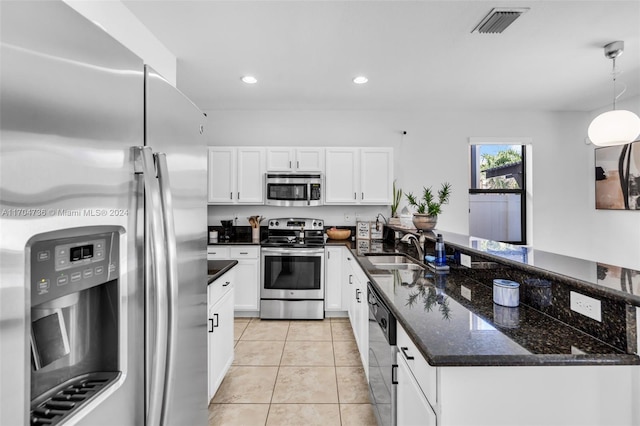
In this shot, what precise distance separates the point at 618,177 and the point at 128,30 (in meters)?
5.51

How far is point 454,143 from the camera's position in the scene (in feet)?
15.0

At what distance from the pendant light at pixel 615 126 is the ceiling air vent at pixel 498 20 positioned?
108cm

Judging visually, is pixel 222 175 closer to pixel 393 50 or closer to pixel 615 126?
pixel 393 50

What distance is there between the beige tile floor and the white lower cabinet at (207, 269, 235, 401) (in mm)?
211

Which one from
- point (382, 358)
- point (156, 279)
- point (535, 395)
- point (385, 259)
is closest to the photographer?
point (156, 279)

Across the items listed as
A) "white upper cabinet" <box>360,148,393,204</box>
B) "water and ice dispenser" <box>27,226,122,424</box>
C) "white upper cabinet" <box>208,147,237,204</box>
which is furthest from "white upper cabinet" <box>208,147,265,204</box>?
"water and ice dispenser" <box>27,226,122,424</box>

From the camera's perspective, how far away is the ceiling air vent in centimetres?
219

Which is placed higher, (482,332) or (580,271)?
(580,271)

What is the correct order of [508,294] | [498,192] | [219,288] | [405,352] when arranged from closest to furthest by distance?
[405,352] < [508,294] < [219,288] < [498,192]

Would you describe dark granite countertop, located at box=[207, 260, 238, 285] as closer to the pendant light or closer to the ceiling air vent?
the ceiling air vent

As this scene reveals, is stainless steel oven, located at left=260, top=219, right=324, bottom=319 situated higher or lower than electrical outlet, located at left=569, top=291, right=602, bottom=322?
lower

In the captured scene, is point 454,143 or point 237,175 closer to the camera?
point 237,175

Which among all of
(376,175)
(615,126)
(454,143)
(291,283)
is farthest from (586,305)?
(454,143)

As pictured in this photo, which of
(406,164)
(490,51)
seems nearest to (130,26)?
(490,51)
